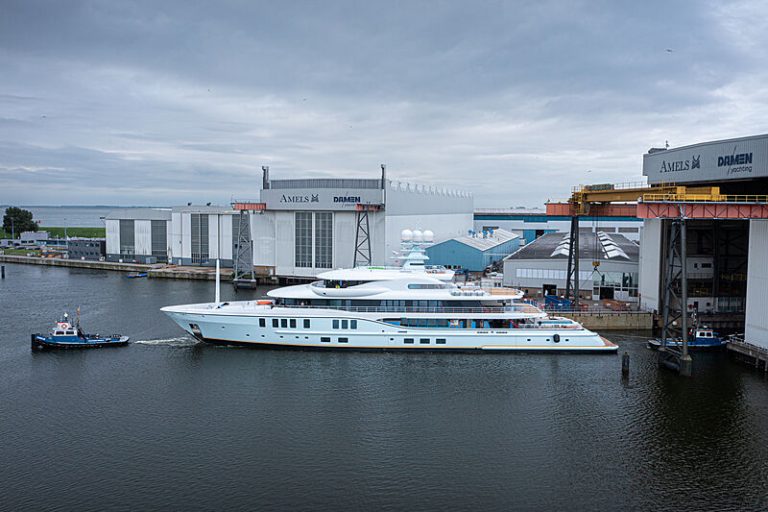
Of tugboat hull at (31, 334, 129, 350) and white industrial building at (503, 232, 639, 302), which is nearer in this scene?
tugboat hull at (31, 334, 129, 350)

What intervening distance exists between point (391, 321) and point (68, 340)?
1730 cm

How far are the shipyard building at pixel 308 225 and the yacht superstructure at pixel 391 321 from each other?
21.0m

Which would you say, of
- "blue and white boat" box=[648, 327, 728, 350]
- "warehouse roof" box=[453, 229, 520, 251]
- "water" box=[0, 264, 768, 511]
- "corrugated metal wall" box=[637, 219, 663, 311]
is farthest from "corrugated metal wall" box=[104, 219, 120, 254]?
"blue and white boat" box=[648, 327, 728, 350]

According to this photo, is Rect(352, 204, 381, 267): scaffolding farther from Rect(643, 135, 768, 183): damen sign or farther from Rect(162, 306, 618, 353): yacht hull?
Rect(643, 135, 768, 183): damen sign

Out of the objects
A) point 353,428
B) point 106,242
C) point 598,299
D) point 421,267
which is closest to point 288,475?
point 353,428

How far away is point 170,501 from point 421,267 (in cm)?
2302

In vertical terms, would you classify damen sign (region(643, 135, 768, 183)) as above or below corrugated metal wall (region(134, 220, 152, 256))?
above

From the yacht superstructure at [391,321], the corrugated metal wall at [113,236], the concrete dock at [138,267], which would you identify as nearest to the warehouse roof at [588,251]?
the yacht superstructure at [391,321]

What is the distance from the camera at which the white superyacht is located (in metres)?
32.4

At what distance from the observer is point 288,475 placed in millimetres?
18609

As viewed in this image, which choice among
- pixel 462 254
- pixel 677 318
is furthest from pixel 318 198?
pixel 677 318

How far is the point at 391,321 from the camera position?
3284 cm

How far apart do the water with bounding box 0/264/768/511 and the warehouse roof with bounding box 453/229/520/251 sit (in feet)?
85.2

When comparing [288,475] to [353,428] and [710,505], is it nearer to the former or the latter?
[353,428]
